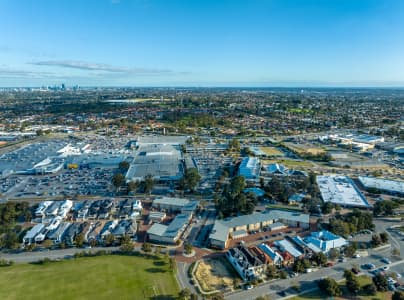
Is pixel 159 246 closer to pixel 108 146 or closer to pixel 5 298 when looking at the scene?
pixel 5 298

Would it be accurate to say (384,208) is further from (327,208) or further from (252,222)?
(252,222)

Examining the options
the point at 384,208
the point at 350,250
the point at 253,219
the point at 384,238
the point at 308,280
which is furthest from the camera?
the point at 384,208

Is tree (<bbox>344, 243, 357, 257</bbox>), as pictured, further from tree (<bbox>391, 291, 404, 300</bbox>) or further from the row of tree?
the row of tree

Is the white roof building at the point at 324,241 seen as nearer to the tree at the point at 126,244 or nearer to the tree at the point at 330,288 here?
the tree at the point at 330,288

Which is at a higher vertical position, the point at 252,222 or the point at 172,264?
the point at 252,222

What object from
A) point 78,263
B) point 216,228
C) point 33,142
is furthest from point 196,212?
point 33,142

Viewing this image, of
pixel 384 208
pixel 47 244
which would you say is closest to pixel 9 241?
pixel 47 244

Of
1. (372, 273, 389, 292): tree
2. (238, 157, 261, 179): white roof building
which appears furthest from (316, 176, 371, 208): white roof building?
(372, 273, 389, 292): tree
